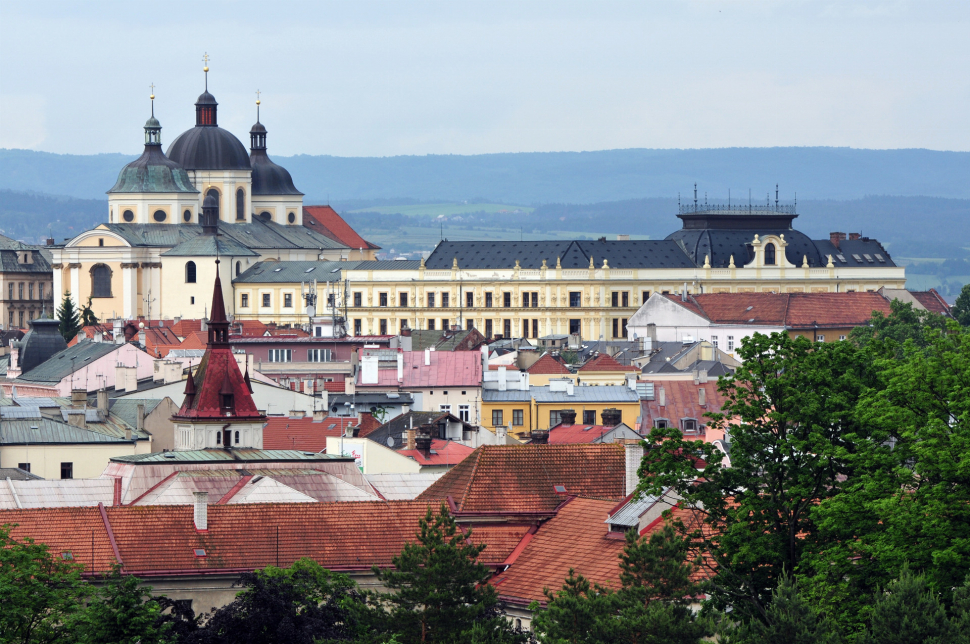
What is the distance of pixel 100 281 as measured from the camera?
195125 mm

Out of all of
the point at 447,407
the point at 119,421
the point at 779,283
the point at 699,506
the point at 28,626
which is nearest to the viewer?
the point at 28,626

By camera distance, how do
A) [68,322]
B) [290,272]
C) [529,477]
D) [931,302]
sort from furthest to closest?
[290,272], [931,302], [68,322], [529,477]

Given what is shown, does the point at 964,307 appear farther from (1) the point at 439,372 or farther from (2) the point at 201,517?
(2) the point at 201,517

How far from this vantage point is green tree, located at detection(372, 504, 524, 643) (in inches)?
1476

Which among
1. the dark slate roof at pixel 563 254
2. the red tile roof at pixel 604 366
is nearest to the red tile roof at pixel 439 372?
the red tile roof at pixel 604 366

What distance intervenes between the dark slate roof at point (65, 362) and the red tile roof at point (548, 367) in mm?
18254

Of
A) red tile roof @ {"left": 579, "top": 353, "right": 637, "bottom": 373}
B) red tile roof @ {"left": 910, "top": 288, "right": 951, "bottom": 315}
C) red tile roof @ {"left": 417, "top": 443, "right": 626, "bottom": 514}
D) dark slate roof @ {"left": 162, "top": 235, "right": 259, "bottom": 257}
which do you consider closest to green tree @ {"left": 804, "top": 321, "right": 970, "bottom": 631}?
red tile roof @ {"left": 417, "top": 443, "right": 626, "bottom": 514}

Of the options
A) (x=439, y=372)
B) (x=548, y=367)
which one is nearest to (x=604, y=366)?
(x=548, y=367)

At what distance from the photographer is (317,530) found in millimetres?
44062

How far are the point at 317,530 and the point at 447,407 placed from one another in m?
49.5

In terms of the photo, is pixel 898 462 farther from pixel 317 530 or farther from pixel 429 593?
pixel 317 530

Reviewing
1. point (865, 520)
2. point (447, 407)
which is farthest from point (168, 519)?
point (447, 407)

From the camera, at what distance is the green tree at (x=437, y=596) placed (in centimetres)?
3750

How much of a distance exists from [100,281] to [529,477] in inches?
5947
